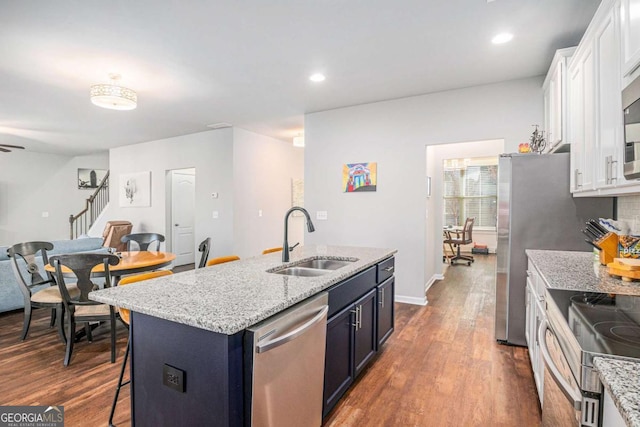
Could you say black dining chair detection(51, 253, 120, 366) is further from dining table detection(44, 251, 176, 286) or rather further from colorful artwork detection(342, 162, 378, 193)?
colorful artwork detection(342, 162, 378, 193)

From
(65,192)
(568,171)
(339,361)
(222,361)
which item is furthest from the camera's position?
(65,192)

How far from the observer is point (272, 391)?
1.35m

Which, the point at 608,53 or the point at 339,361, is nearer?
the point at 608,53

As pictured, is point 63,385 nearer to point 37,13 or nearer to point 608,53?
point 37,13

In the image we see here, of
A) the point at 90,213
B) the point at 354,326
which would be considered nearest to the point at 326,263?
the point at 354,326

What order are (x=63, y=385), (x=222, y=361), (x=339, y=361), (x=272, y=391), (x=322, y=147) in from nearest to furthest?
(x=222, y=361) < (x=272, y=391) < (x=339, y=361) < (x=63, y=385) < (x=322, y=147)

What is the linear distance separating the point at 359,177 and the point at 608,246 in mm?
2985

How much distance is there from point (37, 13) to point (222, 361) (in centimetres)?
290

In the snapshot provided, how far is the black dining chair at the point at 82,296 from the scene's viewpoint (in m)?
2.68

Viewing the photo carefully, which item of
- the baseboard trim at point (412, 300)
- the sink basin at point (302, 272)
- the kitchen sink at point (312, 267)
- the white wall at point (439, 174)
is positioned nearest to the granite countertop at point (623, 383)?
the kitchen sink at point (312, 267)

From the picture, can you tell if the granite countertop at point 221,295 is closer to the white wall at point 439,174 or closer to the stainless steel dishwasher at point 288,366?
the stainless steel dishwasher at point 288,366

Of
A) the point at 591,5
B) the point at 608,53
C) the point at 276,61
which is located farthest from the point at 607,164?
the point at 276,61

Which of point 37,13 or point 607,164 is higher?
point 37,13

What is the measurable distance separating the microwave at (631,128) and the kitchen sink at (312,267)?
164 centimetres
